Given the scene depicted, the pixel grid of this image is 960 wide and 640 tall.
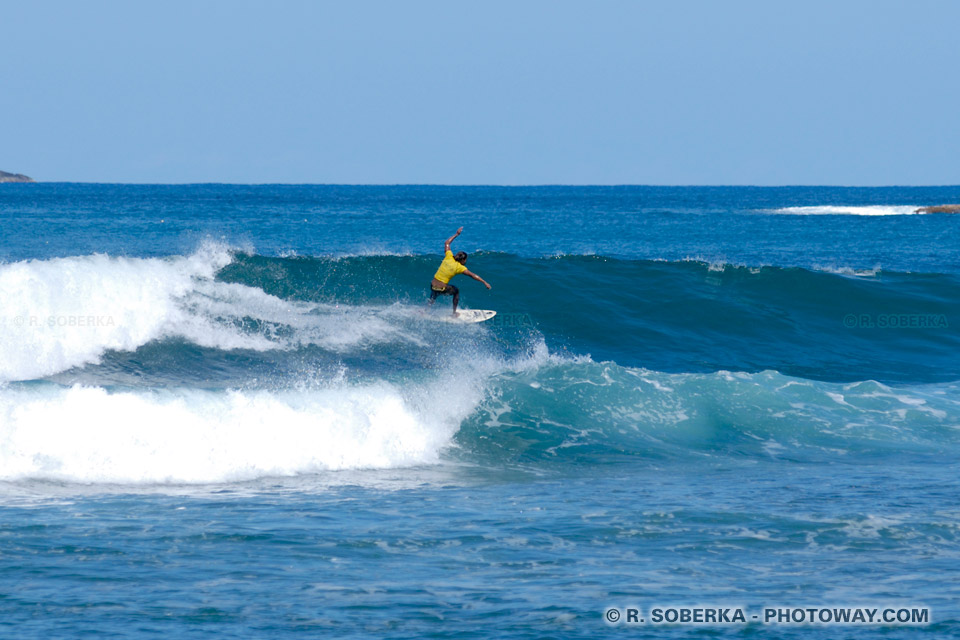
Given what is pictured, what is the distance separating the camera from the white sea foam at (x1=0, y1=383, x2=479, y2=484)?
1103cm

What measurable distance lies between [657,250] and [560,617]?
4221 cm

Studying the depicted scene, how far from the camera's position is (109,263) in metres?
20.2

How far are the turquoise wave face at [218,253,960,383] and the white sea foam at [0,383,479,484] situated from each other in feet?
25.3

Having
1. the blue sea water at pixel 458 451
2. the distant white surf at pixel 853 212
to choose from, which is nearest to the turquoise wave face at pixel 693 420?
the blue sea water at pixel 458 451

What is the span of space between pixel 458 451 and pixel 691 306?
13292 mm

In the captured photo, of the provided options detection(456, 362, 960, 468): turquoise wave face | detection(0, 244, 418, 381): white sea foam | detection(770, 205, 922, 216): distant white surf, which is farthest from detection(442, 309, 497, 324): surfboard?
detection(770, 205, 922, 216): distant white surf

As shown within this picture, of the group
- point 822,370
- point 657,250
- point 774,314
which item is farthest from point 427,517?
point 657,250

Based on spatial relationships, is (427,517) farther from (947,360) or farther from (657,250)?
(657,250)

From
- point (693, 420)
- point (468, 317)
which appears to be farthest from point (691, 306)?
point (693, 420)

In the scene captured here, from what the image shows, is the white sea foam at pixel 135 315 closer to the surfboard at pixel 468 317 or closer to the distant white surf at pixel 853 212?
the surfboard at pixel 468 317

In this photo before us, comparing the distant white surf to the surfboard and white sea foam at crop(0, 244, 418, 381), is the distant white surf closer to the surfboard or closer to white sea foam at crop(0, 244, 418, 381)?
the surfboard

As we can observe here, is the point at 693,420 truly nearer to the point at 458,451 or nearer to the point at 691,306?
the point at 458,451

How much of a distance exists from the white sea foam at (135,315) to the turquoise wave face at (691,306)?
144cm

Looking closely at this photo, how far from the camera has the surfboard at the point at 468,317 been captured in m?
20.8
